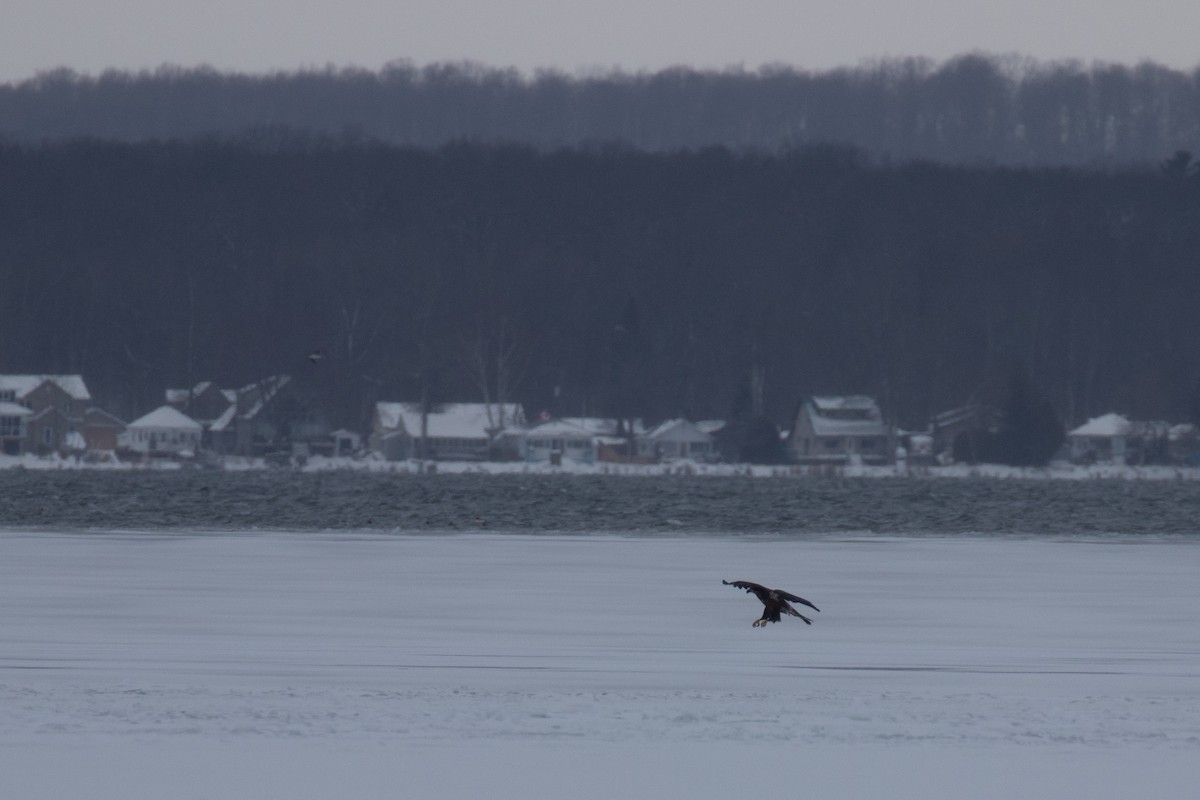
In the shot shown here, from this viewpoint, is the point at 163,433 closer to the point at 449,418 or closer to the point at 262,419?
the point at 262,419

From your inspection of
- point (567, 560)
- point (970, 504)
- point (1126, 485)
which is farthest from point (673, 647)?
point (1126, 485)

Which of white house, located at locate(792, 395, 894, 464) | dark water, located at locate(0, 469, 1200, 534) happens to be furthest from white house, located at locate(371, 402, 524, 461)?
dark water, located at locate(0, 469, 1200, 534)

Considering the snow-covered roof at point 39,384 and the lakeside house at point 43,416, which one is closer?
the lakeside house at point 43,416

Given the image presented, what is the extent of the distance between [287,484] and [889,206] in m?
74.4

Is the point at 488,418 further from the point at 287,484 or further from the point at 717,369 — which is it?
the point at 287,484

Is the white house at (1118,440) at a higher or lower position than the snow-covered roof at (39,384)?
lower

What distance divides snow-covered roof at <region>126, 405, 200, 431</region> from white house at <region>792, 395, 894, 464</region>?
27.6 metres

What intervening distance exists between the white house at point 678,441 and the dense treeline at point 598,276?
3709mm

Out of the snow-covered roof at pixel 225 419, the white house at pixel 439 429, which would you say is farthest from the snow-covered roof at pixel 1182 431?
the snow-covered roof at pixel 225 419

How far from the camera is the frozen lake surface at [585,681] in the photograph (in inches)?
290

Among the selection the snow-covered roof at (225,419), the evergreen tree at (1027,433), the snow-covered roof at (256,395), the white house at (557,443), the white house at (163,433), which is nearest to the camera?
the evergreen tree at (1027,433)

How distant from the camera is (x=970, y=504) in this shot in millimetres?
28812

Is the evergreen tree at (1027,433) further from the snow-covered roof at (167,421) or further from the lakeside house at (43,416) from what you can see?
the lakeside house at (43,416)

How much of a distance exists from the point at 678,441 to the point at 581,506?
56408mm
